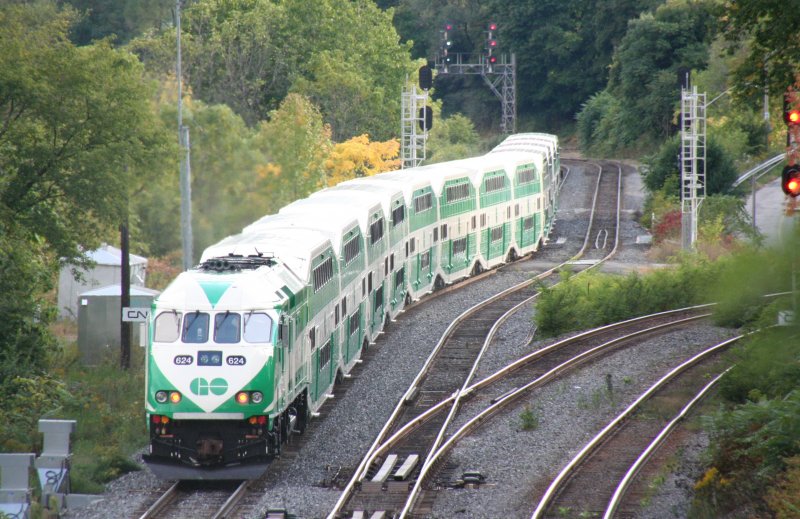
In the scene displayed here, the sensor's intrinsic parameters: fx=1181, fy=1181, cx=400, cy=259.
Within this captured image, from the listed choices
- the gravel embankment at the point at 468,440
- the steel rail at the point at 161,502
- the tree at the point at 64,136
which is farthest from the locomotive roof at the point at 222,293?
the tree at the point at 64,136

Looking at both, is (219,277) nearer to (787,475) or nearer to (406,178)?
(787,475)

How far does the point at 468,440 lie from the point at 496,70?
85505 mm

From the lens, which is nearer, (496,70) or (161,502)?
(161,502)

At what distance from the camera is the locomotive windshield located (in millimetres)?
17094

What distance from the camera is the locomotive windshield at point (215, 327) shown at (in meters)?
17.1

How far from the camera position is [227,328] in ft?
56.3

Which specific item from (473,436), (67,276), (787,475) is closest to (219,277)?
(473,436)

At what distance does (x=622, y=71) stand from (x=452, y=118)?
43.5 ft

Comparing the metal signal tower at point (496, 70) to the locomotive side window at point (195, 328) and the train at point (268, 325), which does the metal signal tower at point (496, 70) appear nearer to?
the train at point (268, 325)

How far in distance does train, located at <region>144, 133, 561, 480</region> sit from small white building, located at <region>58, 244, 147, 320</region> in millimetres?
8550

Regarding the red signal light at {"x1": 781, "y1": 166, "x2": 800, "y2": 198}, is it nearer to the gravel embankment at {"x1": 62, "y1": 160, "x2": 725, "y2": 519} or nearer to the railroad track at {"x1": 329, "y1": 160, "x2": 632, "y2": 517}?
the gravel embankment at {"x1": 62, "y1": 160, "x2": 725, "y2": 519}

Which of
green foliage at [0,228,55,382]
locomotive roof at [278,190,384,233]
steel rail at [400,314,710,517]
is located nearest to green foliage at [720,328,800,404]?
steel rail at [400,314,710,517]

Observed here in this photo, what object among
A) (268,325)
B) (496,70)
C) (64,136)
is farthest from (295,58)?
(496,70)

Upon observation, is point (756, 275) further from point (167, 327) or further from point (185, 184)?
point (185, 184)
